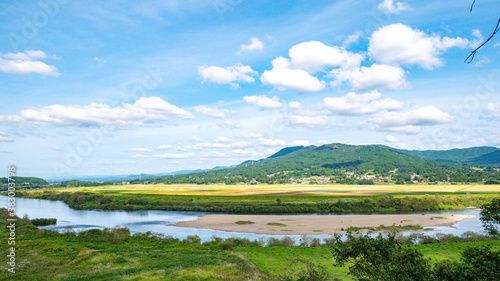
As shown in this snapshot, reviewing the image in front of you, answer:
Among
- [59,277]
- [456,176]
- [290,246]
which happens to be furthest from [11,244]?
[456,176]

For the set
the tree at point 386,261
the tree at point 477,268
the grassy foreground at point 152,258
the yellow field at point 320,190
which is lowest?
the yellow field at point 320,190

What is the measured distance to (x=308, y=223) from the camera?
57.6m

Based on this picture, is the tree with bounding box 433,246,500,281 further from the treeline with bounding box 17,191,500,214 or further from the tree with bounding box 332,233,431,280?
the treeline with bounding box 17,191,500,214

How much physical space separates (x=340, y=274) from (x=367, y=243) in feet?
45.1

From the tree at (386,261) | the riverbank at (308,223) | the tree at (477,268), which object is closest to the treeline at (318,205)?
the riverbank at (308,223)

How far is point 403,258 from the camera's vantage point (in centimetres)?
1198

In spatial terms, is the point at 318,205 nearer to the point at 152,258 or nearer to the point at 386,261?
the point at 152,258

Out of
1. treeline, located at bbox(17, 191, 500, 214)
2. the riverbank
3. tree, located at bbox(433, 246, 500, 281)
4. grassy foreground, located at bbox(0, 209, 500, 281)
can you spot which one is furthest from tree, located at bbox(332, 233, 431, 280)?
treeline, located at bbox(17, 191, 500, 214)

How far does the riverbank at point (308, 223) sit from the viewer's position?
51312 millimetres

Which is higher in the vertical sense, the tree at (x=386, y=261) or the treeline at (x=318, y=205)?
the tree at (x=386, y=261)

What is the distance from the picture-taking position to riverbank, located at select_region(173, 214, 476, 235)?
168ft

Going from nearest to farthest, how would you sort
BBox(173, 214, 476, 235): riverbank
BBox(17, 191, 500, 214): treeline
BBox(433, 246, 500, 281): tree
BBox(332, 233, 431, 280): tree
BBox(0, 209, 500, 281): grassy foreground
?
BBox(433, 246, 500, 281): tree
BBox(332, 233, 431, 280): tree
BBox(0, 209, 500, 281): grassy foreground
BBox(173, 214, 476, 235): riverbank
BBox(17, 191, 500, 214): treeline

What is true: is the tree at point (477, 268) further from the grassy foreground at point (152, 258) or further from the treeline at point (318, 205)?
the treeline at point (318, 205)

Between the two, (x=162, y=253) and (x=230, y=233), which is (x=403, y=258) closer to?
(x=162, y=253)
